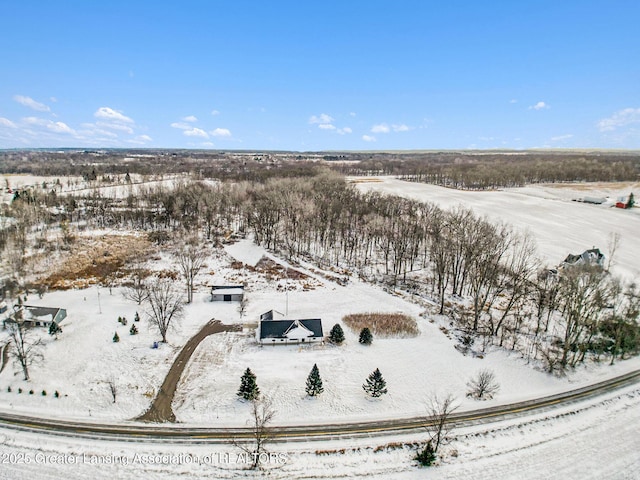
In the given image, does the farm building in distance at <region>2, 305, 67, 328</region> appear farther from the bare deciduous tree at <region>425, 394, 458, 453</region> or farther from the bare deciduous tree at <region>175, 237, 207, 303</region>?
the bare deciduous tree at <region>425, 394, 458, 453</region>

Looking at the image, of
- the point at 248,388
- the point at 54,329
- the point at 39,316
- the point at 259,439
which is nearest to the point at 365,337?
the point at 248,388

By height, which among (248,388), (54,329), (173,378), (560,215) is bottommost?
(173,378)

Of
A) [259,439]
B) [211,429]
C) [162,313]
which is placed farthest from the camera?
[162,313]

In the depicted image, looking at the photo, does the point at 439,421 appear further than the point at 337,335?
No

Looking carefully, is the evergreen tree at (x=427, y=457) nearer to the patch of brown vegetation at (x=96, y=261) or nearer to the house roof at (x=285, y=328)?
the house roof at (x=285, y=328)

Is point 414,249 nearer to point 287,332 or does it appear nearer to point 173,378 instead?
point 287,332

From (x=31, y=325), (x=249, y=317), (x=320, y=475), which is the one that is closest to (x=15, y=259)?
(x=31, y=325)

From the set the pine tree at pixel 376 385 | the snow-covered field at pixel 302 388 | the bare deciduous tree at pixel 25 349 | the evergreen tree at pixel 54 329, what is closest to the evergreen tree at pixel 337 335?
the snow-covered field at pixel 302 388
